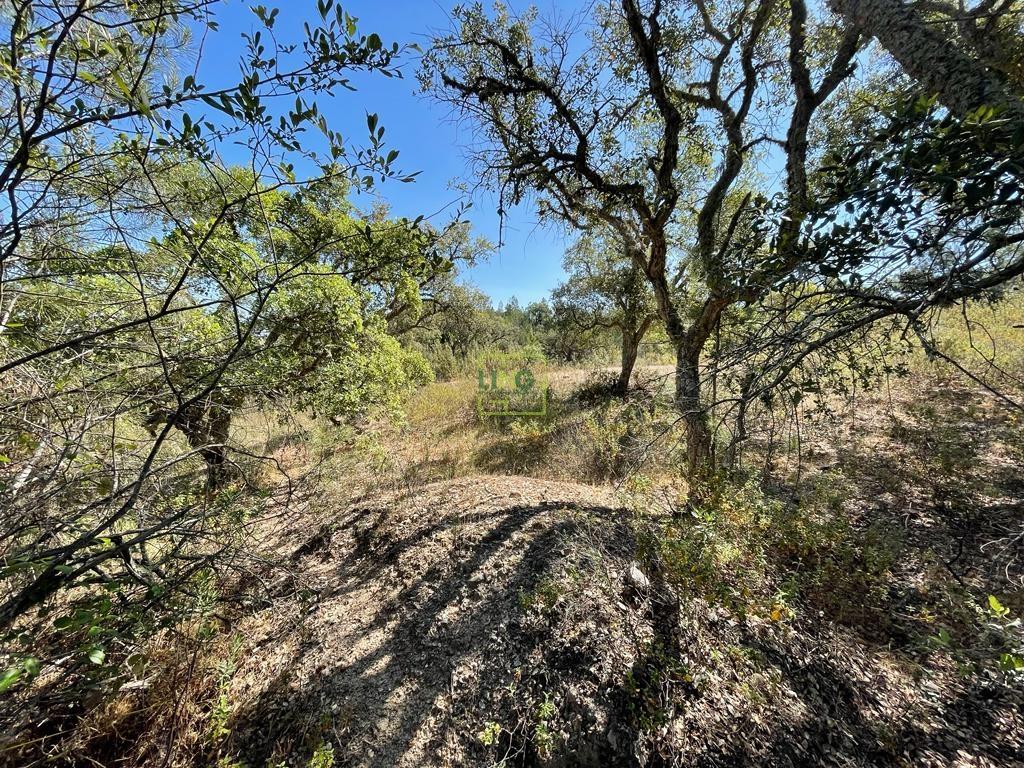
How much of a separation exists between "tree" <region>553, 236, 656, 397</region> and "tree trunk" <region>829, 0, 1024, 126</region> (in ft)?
16.6

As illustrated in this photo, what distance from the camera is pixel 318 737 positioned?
1631 millimetres

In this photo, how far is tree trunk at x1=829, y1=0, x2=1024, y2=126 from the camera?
50.7 inches

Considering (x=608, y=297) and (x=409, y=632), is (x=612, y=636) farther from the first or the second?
(x=608, y=297)

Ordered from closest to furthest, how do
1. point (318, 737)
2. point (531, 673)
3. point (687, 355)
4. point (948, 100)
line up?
→ point (948, 100) < point (318, 737) < point (531, 673) < point (687, 355)

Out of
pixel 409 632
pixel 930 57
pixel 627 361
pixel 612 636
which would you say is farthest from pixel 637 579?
pixel 627 361

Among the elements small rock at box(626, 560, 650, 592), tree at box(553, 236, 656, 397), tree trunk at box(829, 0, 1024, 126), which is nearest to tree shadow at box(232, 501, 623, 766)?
small rock at box(626, 560, 650, 592)

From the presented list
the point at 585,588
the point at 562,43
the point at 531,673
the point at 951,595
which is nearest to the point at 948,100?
the point at 562,43

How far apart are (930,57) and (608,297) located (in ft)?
23.3

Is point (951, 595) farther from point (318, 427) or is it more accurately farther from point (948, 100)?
point (318, 427)

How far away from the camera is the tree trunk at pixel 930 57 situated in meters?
1.29

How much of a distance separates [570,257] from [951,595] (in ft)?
26.2

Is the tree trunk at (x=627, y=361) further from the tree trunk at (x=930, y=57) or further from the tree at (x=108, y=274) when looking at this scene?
the tree at (x=108, y=274)

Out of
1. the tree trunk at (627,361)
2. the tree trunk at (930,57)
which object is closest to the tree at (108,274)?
the tree trunk at (930,57)

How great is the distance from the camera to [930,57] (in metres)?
1.51
